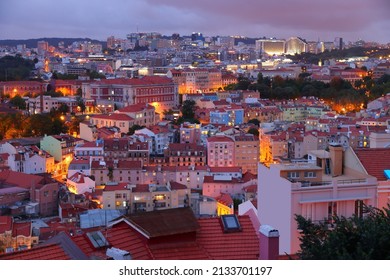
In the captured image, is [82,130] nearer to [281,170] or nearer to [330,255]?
[281,170]

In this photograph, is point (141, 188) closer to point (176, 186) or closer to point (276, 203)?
point (176, 186)

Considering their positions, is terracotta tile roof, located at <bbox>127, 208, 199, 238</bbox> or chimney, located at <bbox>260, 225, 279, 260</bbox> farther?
terracotta tile roof, located at <bbox>127, 208, 199, 238</bbox>

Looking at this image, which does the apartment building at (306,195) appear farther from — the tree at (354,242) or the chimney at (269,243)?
the tree at (354,242)

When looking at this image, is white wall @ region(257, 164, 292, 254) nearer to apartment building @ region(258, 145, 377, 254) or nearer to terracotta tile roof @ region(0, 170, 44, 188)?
apartment building @ region(258, 145, 377, 254)

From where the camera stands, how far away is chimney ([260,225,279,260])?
1.73 m

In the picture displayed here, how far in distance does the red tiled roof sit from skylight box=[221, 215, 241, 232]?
1.85ft

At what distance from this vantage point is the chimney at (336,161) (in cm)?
261

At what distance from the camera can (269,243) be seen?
1731mm

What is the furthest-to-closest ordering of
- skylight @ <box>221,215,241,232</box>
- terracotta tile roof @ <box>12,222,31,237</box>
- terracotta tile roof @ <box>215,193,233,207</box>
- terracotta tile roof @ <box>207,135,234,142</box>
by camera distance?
terracotta tile roof @ <box>207,135,234,142</box>
terracotta tile roof @ <box>215,193,233,207</box>
terracotta tile roof @ <box>12,222,31,237</box>
skylight @ <box>221,215,241,232</box>

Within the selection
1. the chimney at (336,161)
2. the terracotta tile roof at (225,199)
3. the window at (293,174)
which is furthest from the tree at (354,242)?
the terracotta tile roof at (225,199)

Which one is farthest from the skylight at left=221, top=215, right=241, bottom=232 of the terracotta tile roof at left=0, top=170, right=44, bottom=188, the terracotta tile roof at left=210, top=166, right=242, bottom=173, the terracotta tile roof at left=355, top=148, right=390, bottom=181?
the terracotta tile roof at left=210, top=166, right=242, bottom=173

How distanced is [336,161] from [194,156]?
23.4 feet

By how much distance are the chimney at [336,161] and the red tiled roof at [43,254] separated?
1.32m

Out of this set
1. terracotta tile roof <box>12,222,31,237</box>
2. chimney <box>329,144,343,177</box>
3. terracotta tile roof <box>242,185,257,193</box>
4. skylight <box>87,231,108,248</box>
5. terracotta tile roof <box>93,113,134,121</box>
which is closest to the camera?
skylight <box>87,231,108,248</box>
